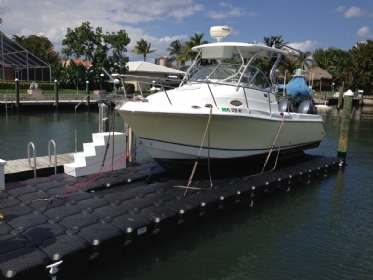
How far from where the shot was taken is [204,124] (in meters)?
7.07

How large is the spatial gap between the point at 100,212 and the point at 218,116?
120 inches

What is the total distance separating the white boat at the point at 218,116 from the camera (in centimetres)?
705

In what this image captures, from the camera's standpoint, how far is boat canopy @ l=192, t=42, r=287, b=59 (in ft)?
28.5

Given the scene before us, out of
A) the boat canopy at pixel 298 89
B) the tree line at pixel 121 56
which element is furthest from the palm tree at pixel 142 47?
the boat canopy at pixel 298 89

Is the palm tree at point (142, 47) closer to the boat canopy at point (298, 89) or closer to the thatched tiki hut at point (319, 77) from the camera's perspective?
the thatched tiki hut at point (319, 77)

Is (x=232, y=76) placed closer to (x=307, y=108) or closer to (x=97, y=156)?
(x=97, y=156)

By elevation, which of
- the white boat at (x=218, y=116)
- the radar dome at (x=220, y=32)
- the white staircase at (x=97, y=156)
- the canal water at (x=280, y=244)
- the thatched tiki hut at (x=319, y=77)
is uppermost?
the thatched tiki hut at (x=319, y=77)

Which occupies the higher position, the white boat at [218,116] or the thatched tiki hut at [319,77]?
the thatched tiki hut at [319,77]

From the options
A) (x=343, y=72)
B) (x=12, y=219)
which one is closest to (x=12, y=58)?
(x=12, y=219)

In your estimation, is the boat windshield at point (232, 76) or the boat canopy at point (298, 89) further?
the boat canopy at point (298, 89)

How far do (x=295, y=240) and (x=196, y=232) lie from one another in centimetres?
181

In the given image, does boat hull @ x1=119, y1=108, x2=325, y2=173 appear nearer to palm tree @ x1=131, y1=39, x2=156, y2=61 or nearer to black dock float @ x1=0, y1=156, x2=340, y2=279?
black dock float @ x1=0, y1=156, x2=340, y2=279

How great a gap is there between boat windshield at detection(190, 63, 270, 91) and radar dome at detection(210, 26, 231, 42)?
0.90 metres

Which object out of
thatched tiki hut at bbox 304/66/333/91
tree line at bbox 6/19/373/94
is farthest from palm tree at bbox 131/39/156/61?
thatched tiki hut at bbox 304/66/333/91
